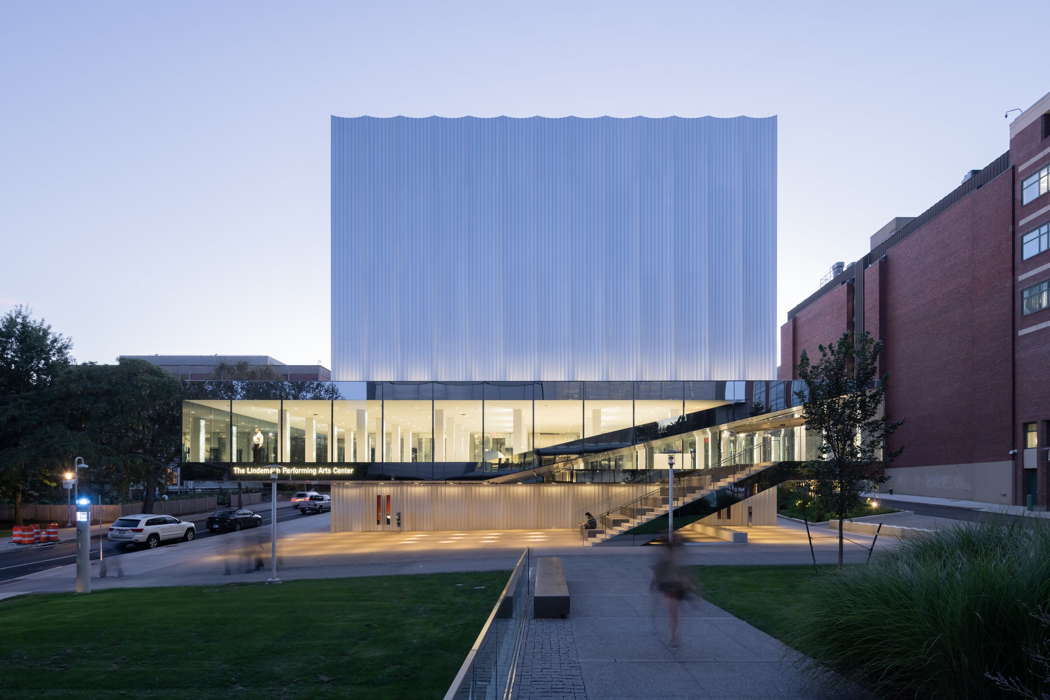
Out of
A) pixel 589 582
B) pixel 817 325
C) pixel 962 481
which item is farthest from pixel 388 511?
pixel 817 325

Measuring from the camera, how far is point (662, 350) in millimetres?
40625

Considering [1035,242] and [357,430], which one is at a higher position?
[1035,242]

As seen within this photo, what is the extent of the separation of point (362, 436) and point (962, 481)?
4957 cm

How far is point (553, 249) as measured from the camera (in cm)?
4166

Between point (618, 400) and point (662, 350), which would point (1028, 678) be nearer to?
point (618, 400)

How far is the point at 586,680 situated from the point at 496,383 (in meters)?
29.2

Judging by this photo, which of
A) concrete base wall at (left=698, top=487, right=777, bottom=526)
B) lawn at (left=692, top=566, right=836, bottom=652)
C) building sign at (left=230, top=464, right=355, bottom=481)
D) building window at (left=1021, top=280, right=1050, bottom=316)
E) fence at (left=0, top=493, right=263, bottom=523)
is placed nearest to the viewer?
lawn at (left=692, top=566, right=836, bottom=652)

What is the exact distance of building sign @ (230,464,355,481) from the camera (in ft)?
124

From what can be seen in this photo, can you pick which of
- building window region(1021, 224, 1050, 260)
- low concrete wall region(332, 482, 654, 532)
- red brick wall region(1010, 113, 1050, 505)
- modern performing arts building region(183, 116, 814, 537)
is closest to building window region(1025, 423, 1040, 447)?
red brick wall region(1010, 113, 1050, 505)

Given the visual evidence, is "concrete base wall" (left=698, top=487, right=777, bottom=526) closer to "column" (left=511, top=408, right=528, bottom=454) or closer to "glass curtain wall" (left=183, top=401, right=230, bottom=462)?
"column" (left=511, top=408, right=528, bottom=454)

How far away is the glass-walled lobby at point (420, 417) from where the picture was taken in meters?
38.0

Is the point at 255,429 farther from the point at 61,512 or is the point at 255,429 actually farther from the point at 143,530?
Result: the point at 61,512

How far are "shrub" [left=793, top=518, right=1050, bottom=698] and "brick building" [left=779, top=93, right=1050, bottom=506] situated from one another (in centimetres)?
4347

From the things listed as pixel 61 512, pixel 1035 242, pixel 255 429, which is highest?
pixel 1035 242
